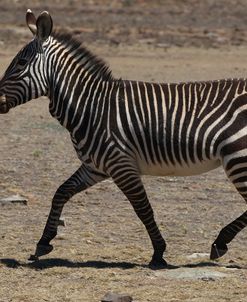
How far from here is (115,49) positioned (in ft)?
102

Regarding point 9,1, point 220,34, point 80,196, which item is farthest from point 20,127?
point 9,1

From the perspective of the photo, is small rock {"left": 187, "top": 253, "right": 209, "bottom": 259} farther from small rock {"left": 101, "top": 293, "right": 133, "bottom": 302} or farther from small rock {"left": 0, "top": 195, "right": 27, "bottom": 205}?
small rock {"left": 0, "top": 195, "right": 27, "bottom": 205}

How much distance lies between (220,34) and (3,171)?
927 inches

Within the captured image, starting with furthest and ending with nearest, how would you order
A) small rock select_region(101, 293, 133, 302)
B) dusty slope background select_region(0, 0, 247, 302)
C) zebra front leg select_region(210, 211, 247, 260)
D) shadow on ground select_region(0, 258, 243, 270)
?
zebra front leg select_region(210, 211, 247, 260) < shadow on ground select_region(0, 258, 243, 270) < dusty slope background select_region(0, 0, 247, 302) < small rock select_region(101, 293, 133, 302)

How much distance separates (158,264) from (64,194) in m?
1.08

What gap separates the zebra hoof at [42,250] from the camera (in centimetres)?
907

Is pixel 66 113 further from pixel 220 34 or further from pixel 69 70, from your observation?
pixel 220 34

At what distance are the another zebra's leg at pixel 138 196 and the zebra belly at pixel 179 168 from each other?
0.50 feet

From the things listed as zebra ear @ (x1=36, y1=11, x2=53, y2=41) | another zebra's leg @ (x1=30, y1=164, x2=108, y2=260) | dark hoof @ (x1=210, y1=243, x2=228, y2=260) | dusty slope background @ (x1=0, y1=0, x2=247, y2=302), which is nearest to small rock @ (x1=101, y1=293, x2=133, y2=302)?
dusty slope background @ (x1=0, y1=0, x2=247, y2=302)

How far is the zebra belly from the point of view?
865cm

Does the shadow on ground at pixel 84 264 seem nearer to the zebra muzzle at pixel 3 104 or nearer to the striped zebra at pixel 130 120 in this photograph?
the striped zebra at pixel 130 120

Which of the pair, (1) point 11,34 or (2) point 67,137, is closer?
(2) point 67,137

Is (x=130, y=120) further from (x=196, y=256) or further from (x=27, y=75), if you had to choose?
(x=196, y=256)

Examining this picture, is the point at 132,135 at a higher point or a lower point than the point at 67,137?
higher
